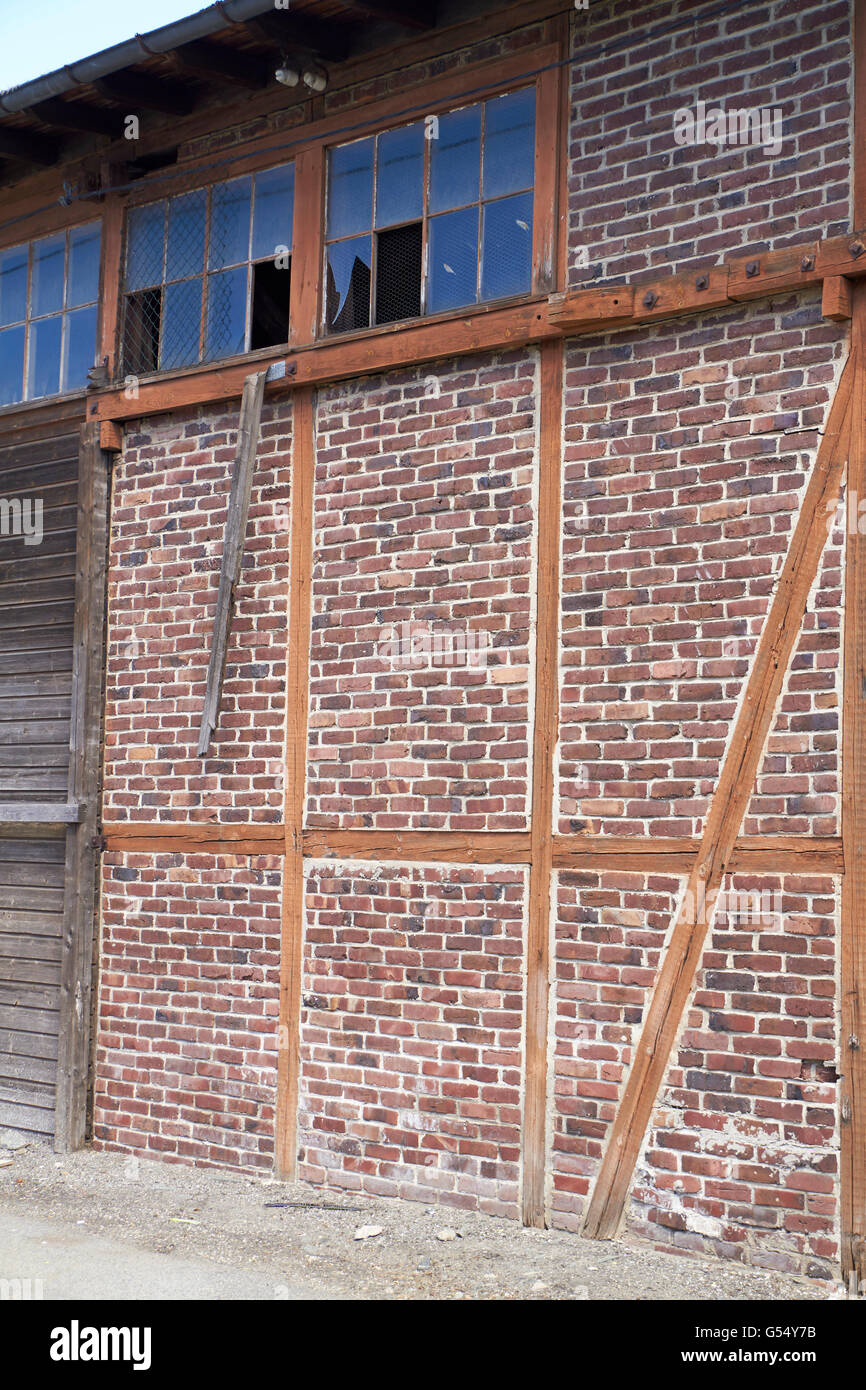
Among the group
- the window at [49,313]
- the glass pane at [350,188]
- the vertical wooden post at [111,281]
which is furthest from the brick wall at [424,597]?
the window at [49,313]

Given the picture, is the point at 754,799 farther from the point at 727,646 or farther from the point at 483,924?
the point at 483,924

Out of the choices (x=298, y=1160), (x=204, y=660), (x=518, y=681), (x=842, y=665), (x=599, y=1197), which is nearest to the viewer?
(x=842, y=665)

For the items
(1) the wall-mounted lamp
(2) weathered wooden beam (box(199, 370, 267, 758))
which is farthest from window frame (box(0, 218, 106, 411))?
(1) the wall-mounted lamp

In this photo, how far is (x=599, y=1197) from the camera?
5.08 m

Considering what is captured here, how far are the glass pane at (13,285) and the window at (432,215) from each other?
226cm

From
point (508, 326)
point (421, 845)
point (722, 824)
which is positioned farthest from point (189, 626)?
point (722, 824)

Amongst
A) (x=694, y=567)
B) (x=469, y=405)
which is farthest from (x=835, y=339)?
(x=469, y=405)

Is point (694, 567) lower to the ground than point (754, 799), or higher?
higher

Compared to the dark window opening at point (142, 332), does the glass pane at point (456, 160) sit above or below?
above

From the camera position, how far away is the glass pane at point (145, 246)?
700cm

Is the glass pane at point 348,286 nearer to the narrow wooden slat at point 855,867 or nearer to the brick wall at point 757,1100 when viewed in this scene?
the narrow wooden slat at point 855,867

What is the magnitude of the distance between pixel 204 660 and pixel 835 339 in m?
3.27

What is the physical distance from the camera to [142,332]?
705 cm

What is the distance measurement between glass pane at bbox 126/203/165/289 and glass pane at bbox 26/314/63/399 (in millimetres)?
618
